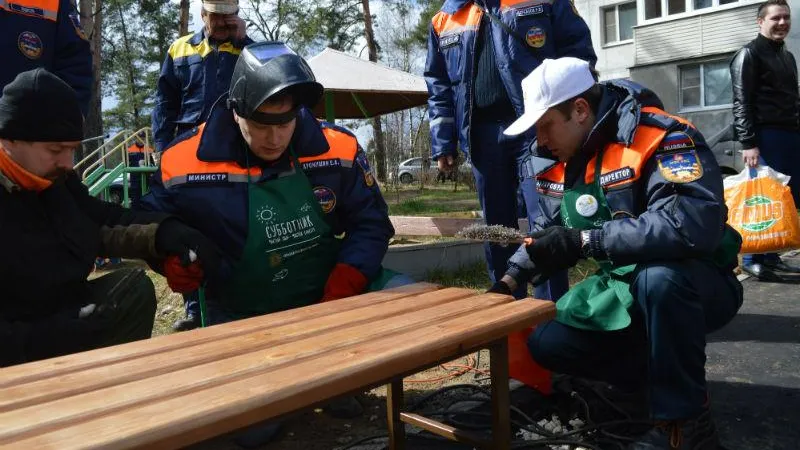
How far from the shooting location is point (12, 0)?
3.28 m

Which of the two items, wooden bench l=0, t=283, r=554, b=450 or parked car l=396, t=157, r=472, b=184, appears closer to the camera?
wooden bench l=0, t=283, r=554, b=450

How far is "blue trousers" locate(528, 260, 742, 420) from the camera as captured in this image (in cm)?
212

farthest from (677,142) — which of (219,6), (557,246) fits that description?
(219,6)

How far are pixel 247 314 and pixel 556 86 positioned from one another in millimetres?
1478

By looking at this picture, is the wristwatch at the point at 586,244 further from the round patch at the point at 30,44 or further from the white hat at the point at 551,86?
the round patch at the point at 30,44

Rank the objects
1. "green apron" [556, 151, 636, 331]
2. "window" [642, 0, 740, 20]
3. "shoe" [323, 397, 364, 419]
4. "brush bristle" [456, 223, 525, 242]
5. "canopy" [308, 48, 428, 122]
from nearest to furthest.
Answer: "green apron" [556, 151, 636, 331] → "brush bristle" [456, 223, 525, 242] → "shoe" [323, 397, 364, 419] → "canopy" [308, 48, 428, 122] → "window" [642, 0, 740, 20]

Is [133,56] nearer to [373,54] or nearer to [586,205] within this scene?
[373,54]

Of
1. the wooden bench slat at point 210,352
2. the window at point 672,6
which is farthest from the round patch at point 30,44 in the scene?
the window at point 672,6

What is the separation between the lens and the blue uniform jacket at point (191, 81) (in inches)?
165

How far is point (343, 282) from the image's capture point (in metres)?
2.73

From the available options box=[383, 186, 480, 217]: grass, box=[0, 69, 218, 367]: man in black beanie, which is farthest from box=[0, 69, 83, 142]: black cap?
box=[383, 186, 480, 217]: grass

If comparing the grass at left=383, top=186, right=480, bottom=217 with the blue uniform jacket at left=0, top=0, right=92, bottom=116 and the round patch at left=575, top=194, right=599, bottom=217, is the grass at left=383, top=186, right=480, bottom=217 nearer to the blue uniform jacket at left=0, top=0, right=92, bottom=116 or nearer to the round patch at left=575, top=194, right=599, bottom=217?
the blue uniform jacket at left=0, top=0, right=92, bottom=116

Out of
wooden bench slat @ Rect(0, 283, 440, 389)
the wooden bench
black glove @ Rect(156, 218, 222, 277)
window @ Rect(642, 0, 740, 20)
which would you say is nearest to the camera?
the wooden bench

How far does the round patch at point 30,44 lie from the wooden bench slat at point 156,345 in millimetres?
2159
